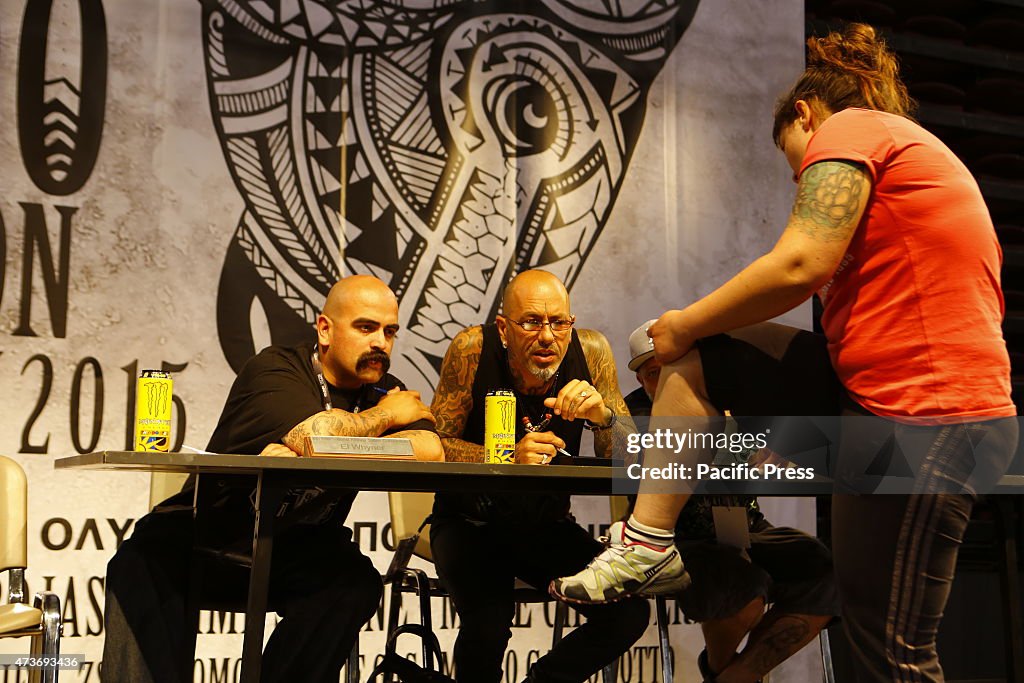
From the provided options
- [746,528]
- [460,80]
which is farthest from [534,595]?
[460,80]

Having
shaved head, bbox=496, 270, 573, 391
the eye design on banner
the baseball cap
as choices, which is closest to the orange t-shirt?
the baseball cap

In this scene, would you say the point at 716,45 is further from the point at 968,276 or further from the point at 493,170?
the point at 968,276

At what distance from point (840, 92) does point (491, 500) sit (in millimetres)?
1491

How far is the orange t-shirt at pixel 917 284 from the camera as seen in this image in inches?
68.1

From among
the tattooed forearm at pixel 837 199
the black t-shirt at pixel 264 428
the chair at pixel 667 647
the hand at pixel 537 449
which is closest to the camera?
the tattooed forearm at pixel 837 199

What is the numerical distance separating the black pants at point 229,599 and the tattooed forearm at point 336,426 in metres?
0.30

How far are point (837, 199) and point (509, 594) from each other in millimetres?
1541

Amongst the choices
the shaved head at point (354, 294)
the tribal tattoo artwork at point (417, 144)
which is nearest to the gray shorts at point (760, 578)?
the shaved head at point (354, 294)

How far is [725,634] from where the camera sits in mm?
2889

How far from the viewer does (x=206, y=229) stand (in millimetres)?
3920

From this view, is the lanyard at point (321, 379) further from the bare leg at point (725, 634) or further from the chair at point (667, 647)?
the bare leg at point (725, 634)

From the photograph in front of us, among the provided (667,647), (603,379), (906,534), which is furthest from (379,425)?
(906,534)

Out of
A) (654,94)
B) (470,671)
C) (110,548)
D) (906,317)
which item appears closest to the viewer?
(906,317)

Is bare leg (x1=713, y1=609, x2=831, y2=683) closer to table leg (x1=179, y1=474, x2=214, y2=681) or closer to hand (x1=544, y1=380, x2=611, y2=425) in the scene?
hand (x1=544, y1=380, x2=611, y2=425)
